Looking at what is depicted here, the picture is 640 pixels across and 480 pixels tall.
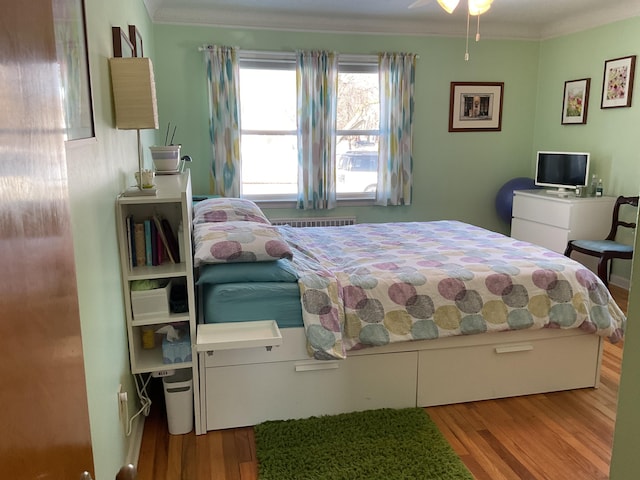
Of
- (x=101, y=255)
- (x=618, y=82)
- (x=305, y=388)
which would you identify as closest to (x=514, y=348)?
(x=305, y=388)

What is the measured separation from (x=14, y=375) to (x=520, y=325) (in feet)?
8.03

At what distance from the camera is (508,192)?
5340mm

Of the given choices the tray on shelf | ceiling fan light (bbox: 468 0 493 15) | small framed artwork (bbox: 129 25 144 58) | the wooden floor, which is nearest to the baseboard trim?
the wooden floor

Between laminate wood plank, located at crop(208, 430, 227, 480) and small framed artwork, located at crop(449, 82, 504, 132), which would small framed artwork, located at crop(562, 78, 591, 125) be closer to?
small framed artwork, located at crop(449, 82, 504, 132)

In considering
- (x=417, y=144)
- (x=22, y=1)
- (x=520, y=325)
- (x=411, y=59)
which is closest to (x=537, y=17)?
(x=411, y=59)

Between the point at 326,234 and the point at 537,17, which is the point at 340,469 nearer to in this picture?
the point at 326,234

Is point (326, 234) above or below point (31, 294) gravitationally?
below

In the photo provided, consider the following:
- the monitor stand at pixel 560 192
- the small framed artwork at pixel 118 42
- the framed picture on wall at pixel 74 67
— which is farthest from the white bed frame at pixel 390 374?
the monitor stand at pixel 560 192

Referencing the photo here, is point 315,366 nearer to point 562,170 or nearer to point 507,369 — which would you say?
point 507,369

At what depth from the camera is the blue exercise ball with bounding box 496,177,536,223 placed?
5320 millimetres

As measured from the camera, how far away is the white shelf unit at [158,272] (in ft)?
7.06

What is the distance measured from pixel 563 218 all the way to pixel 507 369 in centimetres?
243

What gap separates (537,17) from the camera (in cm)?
495

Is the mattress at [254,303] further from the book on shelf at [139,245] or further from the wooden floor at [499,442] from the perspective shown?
the wooden floor at [499,442]
